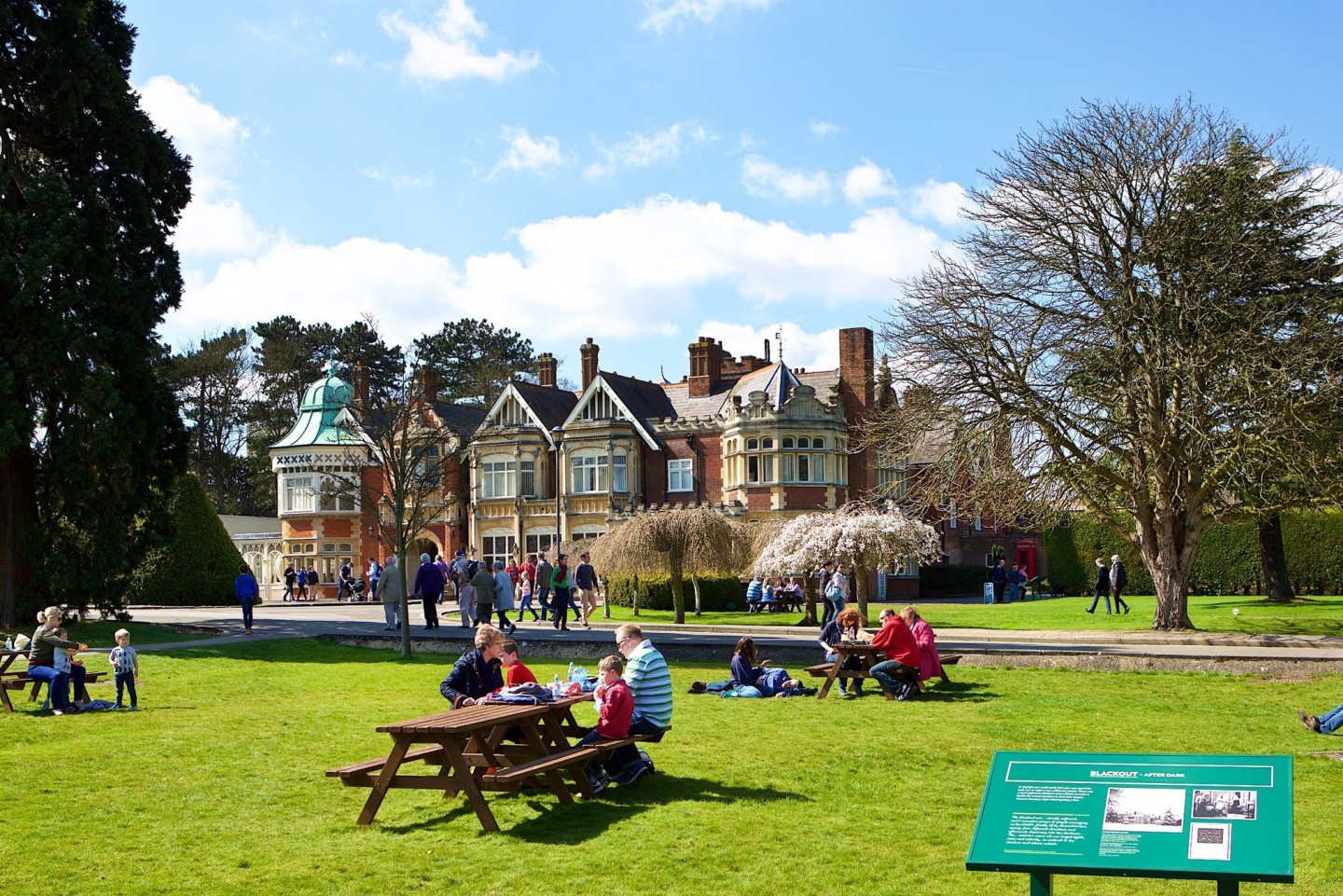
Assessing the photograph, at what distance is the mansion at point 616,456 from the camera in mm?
50344

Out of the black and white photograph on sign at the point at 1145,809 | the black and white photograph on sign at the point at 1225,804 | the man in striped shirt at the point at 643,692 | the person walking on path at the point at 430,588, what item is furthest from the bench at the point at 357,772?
the person walking on path at the point at 430,588

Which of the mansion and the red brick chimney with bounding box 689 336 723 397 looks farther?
the red brick chimney with bounding box 689 336 723 397

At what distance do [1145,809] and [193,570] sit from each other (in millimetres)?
39744

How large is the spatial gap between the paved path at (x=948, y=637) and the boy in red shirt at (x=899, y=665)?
5.21m

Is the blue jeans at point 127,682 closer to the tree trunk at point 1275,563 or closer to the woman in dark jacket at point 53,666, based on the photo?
the woman in dark jacket at point 53,666

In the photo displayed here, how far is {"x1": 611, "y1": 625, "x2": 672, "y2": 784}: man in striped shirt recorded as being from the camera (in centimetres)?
1056

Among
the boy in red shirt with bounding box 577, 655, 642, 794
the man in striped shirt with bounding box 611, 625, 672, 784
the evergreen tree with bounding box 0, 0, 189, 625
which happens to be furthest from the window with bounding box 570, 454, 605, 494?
the boy in red shirt with bounding box 577, 655, 642, 794

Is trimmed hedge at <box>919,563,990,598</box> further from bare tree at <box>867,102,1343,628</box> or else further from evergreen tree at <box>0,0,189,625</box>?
evergreen tree at <box>0,0,189,625</box>

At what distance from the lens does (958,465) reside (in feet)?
95.3

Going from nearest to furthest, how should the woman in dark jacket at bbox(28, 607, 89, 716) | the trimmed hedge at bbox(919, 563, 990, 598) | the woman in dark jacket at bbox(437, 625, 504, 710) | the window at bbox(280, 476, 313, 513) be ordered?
the woman in dark jacket at bbox(437, 625, 504, 710) → the woman in dark jacket at bbox(28, 607, 89, 716) → the trimmed hedge at bbox(919, 563, 990, 598) → the window at bbox(280, 476, 313, 513)

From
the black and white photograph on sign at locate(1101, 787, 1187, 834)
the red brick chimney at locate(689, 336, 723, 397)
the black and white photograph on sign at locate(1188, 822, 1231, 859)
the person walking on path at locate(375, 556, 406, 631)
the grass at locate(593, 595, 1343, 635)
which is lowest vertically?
the grass at locate(593, 595, 1343, 635)

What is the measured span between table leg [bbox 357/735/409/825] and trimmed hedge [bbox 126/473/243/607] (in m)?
33.1

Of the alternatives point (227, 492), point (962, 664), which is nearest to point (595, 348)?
point (227, 492)

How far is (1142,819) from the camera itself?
16.8 ft
